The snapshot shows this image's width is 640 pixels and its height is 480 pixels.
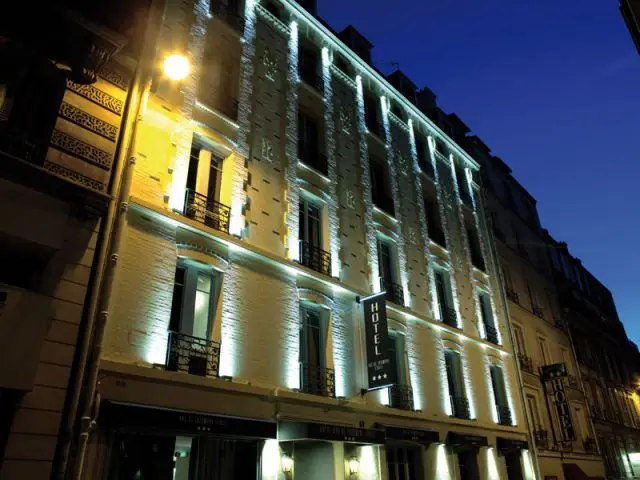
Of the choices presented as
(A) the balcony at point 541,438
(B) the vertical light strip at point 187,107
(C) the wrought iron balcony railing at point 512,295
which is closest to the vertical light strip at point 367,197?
(B) the vertical light strip at point 187,107

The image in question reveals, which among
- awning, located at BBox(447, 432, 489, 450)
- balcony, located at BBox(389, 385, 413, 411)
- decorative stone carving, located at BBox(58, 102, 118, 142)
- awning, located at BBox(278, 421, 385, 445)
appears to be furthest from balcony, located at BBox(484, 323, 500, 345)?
decorative stone carving, located at BBox(58, 102, 118, 142)

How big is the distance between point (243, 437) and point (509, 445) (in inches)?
408

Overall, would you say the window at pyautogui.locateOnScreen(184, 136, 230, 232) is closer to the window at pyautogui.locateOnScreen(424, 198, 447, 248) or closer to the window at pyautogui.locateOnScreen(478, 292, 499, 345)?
the window at pyautogui.locateOnScreen(424, 198, 447, 248)

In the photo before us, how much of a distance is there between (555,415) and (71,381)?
62.8 ft

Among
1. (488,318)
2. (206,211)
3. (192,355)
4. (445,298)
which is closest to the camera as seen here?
(192,355)

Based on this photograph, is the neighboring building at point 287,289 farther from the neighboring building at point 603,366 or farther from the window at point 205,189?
the neighboring building at point 603,366

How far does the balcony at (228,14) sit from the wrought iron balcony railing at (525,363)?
15766 millimetres

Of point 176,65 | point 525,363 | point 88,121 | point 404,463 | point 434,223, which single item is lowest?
point 404,463

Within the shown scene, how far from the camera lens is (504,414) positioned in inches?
665

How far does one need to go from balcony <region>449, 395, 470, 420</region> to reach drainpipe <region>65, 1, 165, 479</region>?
10729 mm

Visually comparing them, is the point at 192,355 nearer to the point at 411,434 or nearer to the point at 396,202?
the point at 411,434

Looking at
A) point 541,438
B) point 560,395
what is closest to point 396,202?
point 541,438

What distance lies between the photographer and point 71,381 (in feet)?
23.2

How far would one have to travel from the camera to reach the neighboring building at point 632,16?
39.8 feet
